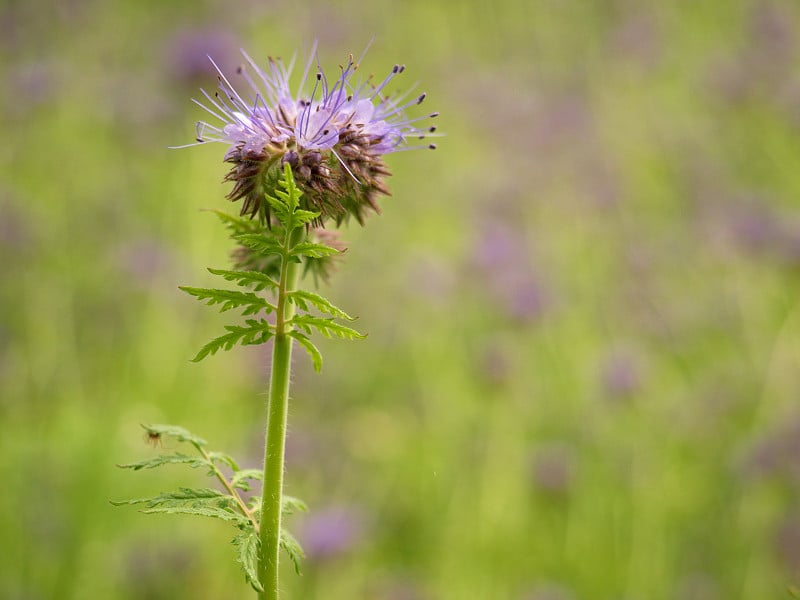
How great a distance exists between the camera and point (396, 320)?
545 centimetres

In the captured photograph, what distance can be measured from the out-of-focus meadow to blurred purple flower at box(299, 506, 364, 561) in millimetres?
12

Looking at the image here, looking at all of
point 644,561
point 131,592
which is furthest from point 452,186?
point 131,592

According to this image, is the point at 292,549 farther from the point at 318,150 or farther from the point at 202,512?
the point at 318,150

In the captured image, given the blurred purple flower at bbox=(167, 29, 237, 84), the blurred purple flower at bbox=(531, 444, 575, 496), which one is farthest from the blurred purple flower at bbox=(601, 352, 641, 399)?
the blurred purple flower at bbox=(167, 29, 237, 84)

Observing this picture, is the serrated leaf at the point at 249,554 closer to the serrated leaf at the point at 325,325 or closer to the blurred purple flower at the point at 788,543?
the serrated leaf at the point at 325,325

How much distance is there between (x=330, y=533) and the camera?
3.08 m

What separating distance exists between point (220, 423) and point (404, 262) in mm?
2040

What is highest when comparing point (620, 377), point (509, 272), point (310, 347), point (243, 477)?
point (509, 272)

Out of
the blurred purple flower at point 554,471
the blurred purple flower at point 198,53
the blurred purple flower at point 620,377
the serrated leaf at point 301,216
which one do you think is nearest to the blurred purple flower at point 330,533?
the blurred purple flower at point 554,471

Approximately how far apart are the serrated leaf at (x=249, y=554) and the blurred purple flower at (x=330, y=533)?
187 cm

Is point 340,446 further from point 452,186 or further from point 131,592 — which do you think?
point 452,186

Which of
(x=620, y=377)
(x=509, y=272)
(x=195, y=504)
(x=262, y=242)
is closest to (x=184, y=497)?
(x=195, y=504)

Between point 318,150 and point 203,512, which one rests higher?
point 318,150

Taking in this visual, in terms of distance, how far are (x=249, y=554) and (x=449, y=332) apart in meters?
4.62
